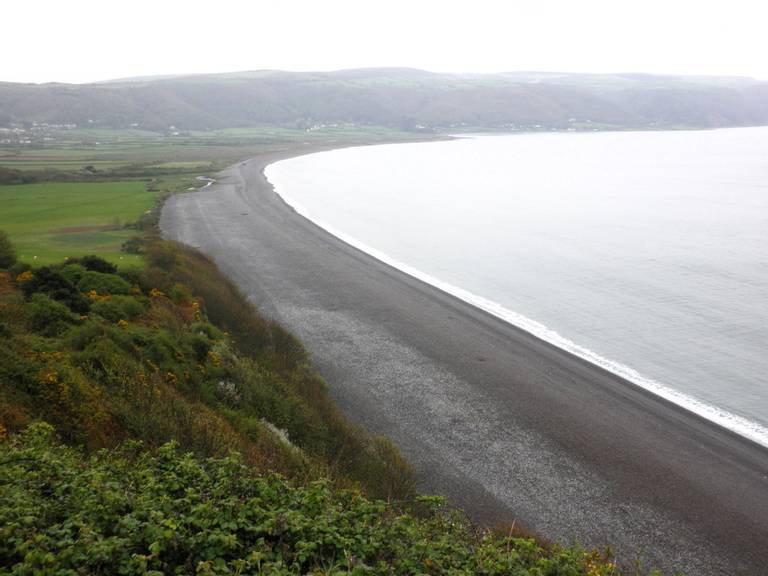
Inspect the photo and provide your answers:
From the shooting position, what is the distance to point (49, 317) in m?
14.9

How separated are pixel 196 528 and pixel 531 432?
12.4m

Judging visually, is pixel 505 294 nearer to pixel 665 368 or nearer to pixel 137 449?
pixel 665 368

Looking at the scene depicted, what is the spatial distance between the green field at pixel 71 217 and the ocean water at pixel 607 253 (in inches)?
656

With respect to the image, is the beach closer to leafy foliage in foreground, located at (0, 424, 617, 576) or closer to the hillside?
the hillside

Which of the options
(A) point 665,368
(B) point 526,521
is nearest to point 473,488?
(B) point 526,521

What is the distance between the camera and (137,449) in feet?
32.8

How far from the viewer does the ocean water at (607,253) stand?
24.0 meters

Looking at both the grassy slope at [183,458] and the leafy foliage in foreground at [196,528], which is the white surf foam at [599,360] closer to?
the grassy slope at [183,458]

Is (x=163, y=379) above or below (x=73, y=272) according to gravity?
below

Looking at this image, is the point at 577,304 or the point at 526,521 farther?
the point at 577,304

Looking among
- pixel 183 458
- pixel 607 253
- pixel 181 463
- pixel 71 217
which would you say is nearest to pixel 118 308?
pixel 183 458

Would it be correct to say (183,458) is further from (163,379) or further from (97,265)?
(97,265)

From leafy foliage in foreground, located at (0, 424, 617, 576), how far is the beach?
4790mm

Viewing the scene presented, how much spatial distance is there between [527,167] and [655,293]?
274 ft
